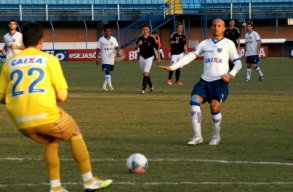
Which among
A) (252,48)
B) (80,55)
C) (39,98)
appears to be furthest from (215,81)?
(80,55)

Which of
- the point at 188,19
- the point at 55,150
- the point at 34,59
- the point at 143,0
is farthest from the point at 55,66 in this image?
the point at 143,0

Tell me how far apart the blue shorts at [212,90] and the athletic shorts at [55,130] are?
Result: 16.5 feet

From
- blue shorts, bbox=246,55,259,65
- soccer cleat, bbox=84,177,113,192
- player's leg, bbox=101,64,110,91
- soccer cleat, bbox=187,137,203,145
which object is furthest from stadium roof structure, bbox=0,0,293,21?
soccer cleat, bbox=84,177,113,192

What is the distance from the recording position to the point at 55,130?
901cm

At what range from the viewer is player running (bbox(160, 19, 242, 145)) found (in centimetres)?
1390

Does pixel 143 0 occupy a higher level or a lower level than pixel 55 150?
higher

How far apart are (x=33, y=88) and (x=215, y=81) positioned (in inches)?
220

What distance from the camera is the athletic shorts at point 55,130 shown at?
29.5 ft

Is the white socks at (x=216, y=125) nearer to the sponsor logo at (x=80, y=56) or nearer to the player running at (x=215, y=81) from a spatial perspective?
the player running at (x=215, y=81)

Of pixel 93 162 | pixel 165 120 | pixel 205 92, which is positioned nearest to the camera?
pixel 93 162

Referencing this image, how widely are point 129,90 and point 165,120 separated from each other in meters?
9.51

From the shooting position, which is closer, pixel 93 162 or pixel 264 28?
pixel 93 162

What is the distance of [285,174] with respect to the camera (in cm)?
1082

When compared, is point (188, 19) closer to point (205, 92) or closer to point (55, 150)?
point (205, 92)
